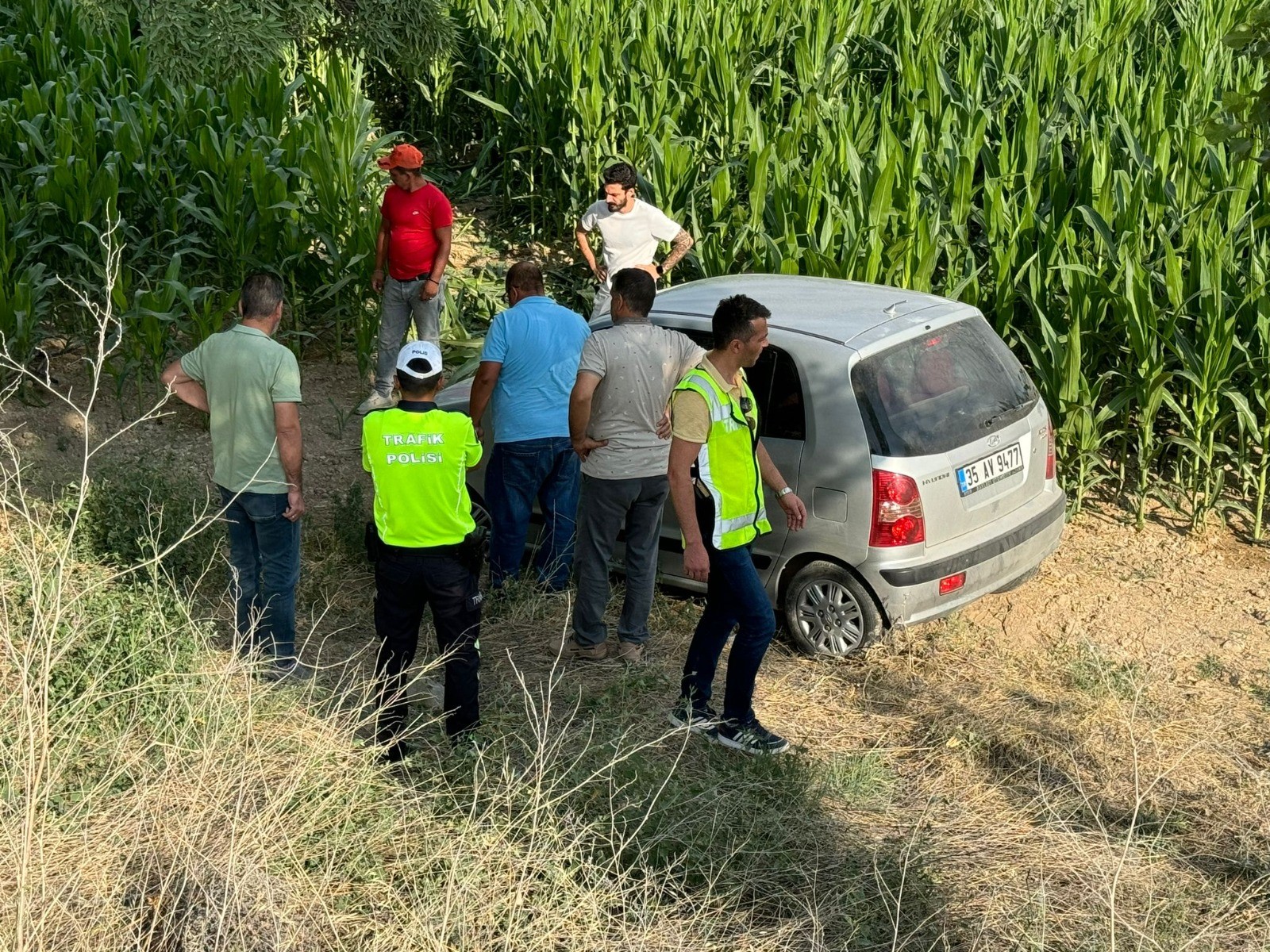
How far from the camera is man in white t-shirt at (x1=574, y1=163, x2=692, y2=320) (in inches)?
342

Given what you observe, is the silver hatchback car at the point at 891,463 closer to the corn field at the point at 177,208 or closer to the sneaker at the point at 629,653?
the sneaker at the point at 629,653

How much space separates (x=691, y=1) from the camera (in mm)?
12914

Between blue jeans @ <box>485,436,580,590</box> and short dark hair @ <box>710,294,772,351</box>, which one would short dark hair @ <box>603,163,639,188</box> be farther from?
short dark hair @ <box>710,294,772,351</box>

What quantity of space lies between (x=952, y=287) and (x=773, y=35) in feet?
16.5

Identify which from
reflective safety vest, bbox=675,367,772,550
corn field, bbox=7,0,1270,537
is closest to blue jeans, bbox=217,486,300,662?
reflective safety vest, bbox=675,367,772,550

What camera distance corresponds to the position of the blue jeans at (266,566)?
5.89m

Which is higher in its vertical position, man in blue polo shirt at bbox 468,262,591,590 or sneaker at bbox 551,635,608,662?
man in blue polo shirt at bbox 468,262,591,590

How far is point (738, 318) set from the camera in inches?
204

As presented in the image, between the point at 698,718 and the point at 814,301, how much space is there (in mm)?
2218

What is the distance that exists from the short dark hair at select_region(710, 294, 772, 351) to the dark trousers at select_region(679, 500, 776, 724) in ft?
2.04

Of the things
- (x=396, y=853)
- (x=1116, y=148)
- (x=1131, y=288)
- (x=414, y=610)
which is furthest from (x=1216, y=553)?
(x=396, y=853)

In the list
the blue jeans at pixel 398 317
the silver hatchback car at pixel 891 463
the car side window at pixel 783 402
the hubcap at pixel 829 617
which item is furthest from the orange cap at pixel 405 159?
the hubcap at pixel 829 617

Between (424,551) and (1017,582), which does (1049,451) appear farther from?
(424,551)

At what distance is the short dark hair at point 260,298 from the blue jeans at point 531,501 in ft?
4.57
